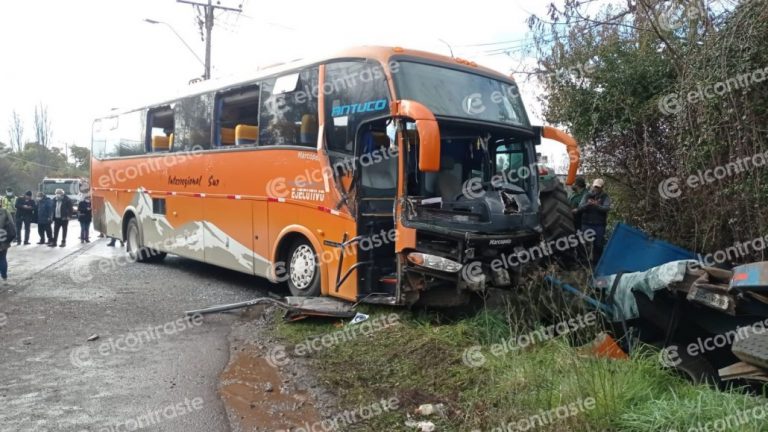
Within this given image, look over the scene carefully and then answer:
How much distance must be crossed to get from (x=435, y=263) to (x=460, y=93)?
2079 mm

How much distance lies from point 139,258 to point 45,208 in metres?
5.64

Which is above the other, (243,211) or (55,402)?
(243,211)

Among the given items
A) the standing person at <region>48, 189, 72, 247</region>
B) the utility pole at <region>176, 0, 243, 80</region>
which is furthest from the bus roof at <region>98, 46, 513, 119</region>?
the utility pole at <region>176, 0, 243, 80</region>

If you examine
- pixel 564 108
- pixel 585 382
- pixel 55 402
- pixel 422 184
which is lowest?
pixel 55 402

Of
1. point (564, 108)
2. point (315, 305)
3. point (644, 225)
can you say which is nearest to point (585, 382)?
point (315, 305)

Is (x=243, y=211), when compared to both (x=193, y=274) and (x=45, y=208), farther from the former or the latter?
(x=45, y=208)

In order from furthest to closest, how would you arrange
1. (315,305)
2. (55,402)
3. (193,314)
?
1. (193,314)
2. (315,305)
3. (55,402)

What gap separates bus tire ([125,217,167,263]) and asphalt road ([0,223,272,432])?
0.96 m

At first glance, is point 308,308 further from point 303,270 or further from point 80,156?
point 80,156

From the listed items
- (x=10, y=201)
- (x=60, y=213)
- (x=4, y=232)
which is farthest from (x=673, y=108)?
(x=10, y=201)

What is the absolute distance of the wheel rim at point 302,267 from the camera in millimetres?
7279

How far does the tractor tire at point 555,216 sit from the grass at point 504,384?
62.8 inches

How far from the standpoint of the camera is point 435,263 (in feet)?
18.7

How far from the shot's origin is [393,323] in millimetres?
5988
